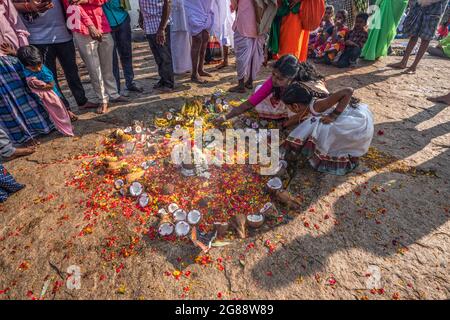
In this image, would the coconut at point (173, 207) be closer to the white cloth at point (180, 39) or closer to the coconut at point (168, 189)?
the coconut at point (168, 189)

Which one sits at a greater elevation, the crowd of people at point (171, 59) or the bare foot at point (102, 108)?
the crowd of people at point (171, 59)

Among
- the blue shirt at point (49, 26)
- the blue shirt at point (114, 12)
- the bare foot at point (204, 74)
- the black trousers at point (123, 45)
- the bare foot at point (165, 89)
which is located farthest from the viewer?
the bare foot at point (204, 74)

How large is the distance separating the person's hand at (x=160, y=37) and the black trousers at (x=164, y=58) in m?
0.10

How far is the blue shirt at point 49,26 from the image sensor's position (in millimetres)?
3371

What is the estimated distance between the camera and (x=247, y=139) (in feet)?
11.5

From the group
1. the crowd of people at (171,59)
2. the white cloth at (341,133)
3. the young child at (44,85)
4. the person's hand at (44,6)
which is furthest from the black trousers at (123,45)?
the white cloth at (341,133)

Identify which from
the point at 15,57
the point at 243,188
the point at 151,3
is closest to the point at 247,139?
the point at 243,188

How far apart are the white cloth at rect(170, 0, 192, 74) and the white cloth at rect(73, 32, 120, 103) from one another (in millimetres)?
1180

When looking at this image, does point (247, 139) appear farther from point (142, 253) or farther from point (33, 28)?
point (33, 28)

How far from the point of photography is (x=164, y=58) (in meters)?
4.57

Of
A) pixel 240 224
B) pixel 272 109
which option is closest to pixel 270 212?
pixel 240 224

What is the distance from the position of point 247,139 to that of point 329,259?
182 cm

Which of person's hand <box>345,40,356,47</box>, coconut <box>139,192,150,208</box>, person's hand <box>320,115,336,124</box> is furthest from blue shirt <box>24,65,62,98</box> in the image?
person's hand <box>345,40,356,47</box>

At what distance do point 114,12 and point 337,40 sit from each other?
16.7 ft
